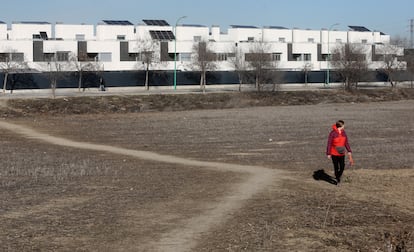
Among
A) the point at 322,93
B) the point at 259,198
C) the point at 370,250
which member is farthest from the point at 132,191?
the point at 322,93

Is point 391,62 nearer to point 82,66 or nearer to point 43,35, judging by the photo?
point 82,66

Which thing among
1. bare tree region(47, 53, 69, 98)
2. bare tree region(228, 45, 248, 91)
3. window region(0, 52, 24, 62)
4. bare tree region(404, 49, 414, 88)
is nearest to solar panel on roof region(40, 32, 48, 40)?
bare tree region(47, 53, 69, 98)

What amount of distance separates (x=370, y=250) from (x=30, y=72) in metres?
83.7

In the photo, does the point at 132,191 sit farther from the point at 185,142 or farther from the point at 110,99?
the point at 110,99

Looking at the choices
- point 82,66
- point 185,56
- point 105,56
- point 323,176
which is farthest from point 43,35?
point 323,176

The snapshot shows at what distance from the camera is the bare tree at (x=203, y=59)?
97.8 meters

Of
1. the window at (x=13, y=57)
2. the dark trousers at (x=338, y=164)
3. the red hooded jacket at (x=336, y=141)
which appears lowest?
the dark trousers at (x=338, y=164)

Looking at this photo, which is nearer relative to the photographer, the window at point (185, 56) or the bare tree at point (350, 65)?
the bare tree at point (350, 65)

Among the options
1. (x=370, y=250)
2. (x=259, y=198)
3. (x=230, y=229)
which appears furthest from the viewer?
(x=259, y=198)

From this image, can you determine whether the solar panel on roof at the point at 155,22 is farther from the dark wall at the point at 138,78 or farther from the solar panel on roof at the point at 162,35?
the dark wall at the point at 138,78

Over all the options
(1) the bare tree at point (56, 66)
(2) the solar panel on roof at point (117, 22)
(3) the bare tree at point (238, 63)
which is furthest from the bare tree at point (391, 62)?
(1) the bare tree at point (56, 66)

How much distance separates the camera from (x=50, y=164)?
21.3 meters

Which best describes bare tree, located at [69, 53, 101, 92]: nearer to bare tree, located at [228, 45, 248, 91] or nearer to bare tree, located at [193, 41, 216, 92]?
bare tree, located at [193, 41, 216, 92]

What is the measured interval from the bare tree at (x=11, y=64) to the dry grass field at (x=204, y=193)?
167 feet
